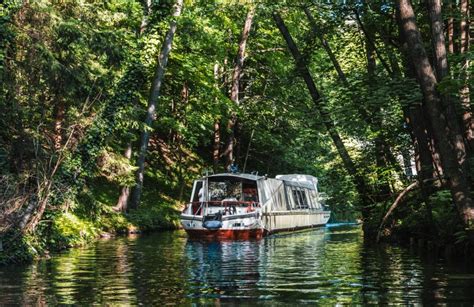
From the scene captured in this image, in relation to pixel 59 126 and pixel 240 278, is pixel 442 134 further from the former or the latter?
pixel 59 126

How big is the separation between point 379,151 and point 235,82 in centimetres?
1534

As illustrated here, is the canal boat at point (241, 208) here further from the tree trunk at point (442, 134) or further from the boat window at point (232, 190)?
the tree trunk at point (442, 134)

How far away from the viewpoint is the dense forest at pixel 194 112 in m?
13.0

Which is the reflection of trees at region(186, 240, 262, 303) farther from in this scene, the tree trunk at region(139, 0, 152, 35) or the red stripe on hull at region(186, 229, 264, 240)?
the tree trunk at region(139, 0, 152, 35)

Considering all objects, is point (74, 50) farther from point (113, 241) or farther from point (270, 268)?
point (270, 268)

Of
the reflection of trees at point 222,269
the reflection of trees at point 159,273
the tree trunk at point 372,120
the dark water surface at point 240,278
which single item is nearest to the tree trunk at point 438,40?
the tree trunk at point 372,120

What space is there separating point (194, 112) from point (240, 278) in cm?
2059

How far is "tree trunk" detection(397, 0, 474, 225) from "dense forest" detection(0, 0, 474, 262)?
3 centimetres

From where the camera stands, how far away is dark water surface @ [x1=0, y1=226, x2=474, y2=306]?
8.62 m

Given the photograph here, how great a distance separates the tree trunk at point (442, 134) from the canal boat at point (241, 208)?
12.1m

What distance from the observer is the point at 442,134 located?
1130cm

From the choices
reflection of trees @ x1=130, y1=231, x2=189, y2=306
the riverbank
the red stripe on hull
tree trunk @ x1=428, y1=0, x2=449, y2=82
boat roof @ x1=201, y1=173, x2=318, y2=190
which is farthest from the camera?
boat roof @ x1=201, y1=173, x2=318, y2=190

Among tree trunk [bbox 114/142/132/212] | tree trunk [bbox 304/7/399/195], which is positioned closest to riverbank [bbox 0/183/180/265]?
tree trunk [bbox 114/142/132/212]

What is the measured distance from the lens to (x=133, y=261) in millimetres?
14250
